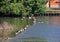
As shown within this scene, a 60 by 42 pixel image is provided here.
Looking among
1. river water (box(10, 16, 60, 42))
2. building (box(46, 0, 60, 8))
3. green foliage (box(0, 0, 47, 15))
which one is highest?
river water (box(10, 16, 60, 42))

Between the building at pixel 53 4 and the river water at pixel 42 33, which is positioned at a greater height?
the river water at pixel 42 33

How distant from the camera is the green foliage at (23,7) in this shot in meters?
46.6

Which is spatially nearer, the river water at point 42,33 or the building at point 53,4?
the river water at point 42,33

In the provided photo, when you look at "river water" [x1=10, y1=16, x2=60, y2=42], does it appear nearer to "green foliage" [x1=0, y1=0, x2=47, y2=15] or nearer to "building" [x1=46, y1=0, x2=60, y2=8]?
"green foliage" [x1=0, y1=0, x2=47, y2=15]

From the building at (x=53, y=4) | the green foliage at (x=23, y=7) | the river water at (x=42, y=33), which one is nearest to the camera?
the river water at (x=42, y=33)

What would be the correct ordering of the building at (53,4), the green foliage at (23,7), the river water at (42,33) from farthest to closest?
the building at (53,4), the green foliage at (23,7), the river water at (42,33)

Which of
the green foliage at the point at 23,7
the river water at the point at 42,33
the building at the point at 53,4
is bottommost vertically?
the building at the point at 53,4

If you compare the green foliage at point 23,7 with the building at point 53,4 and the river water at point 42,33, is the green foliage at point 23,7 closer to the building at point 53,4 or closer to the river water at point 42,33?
the building at point 53,4

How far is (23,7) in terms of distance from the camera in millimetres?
47656

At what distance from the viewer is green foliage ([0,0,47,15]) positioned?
46562 mm

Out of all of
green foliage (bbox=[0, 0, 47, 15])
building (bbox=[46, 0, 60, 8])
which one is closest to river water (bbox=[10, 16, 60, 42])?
green foliage (bbox=[0, 0, 47, 15])

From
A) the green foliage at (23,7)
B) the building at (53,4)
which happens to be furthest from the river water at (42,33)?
the building at (53,4)

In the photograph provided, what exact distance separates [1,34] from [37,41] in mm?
4355

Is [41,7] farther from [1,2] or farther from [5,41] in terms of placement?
[5,41]
